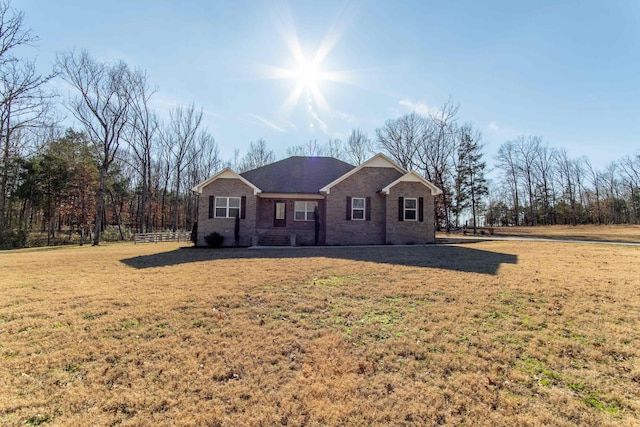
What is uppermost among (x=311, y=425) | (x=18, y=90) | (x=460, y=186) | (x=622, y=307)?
(x=18, y=90)

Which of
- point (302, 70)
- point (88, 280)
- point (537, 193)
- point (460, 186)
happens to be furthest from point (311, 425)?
point (537, 193)

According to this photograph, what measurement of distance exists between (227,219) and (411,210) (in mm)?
10603

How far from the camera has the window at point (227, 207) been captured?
17625 millimetres

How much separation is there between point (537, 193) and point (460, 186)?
81.3ft

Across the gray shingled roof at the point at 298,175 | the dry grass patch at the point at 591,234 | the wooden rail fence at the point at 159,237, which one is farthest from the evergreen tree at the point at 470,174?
the wooden rail fence at the point at 159,237

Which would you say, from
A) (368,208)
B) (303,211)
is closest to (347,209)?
(368,208)

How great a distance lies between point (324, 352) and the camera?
4.09 m

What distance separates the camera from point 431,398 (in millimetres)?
3127

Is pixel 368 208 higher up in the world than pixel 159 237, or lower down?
higher up

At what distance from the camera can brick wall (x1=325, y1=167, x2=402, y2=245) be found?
17.4 metres

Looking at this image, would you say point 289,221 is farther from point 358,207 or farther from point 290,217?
point 358,207

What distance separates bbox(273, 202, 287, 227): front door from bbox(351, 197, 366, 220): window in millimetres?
4256

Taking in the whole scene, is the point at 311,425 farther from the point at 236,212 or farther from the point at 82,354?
the point at 236,212

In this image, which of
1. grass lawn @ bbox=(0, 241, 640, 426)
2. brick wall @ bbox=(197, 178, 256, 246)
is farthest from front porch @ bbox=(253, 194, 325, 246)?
grass lawn @ bbox=(0, 241, 640, 426)
